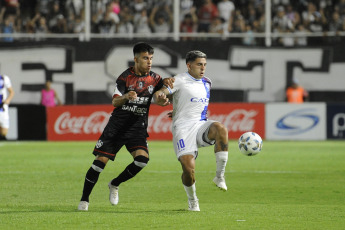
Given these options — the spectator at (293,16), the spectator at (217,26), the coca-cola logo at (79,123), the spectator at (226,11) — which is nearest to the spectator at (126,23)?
the spectator at (217,26)

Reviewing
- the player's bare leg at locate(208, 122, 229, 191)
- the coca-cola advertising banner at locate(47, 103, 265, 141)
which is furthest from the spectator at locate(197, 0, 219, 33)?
the player's bare leg at locate(208, 122, 229, 191)

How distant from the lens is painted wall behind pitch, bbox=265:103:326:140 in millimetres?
23234

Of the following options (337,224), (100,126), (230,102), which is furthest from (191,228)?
(230,102)

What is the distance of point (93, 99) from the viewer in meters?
25.9

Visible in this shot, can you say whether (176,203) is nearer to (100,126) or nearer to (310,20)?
(100,126)

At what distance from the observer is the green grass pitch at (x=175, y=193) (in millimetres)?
8203

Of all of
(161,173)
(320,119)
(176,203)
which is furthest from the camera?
(320,119)

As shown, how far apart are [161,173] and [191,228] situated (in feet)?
22.3

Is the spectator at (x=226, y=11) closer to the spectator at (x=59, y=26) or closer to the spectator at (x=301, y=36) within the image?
the spectator at (x=301, y=36)

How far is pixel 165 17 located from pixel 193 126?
1622cm

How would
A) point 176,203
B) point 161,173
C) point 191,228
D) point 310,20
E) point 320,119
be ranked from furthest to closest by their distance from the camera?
point 310,20, point 320,119, point 161,173, point 176,203, point 191,228

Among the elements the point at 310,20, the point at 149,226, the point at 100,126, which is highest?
the point at 310,20

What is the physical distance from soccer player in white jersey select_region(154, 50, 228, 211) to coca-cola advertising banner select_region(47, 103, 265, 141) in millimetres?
13817

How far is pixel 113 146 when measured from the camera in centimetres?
931
